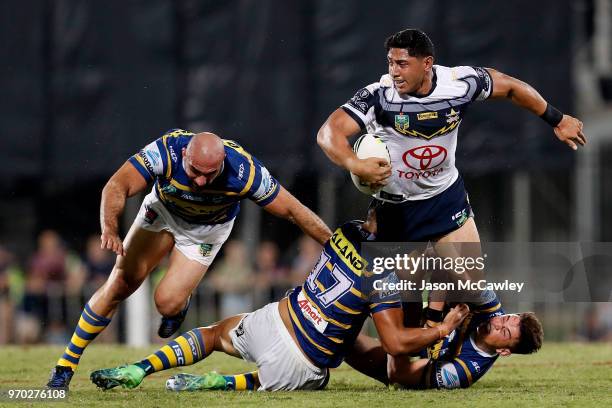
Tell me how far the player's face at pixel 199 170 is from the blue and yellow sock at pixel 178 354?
1225 mm

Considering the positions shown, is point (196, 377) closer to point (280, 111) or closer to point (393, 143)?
point (393, 143)

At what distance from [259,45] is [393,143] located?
26.6 feet

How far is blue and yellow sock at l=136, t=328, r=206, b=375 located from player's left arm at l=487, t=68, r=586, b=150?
314 cm

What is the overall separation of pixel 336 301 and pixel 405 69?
1900 millimetres

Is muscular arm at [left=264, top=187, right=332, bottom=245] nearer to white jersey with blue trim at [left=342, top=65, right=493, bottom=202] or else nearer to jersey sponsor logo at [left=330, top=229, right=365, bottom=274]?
jersey sponsor logo at [left=330, top=229, right=365, bottom=274]

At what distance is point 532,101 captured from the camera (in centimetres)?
947

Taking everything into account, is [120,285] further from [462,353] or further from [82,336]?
[462,353]

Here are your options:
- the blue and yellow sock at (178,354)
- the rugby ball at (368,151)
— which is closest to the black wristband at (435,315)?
the rugby ball at (368,151)

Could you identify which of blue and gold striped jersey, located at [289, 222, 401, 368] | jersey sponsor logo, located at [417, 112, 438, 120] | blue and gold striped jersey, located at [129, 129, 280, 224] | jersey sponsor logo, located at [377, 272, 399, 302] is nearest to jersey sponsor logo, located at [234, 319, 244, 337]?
blue and gold striped jersey, located at [289, 222, 401, 368]

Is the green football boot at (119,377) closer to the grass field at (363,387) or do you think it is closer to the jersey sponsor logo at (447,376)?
the grass field at (363,387)

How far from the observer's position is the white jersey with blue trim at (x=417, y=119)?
908cm

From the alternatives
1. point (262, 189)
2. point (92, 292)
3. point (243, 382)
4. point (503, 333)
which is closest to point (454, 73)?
point (262, 189)

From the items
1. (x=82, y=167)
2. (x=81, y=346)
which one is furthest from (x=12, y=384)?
(x=82, y=167)

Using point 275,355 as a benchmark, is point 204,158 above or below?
above
